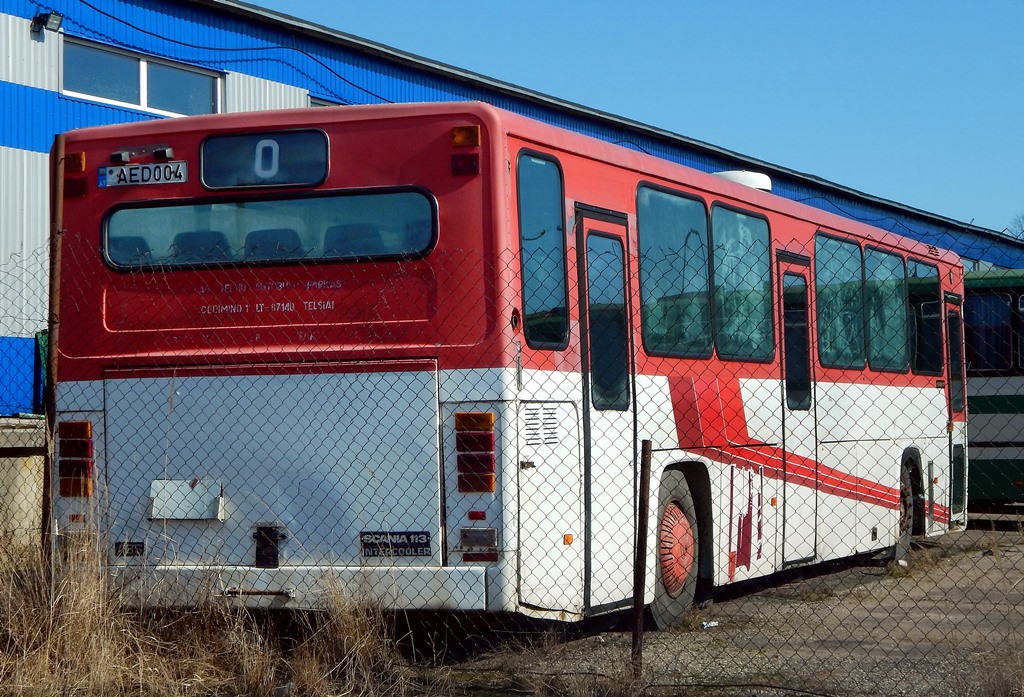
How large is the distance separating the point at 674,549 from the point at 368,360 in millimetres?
2847

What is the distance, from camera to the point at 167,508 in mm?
7754

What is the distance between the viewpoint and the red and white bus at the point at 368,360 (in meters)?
7.22

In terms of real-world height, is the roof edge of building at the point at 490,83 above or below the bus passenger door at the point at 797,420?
above

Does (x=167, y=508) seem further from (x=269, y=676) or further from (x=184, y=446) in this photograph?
(x=269, y=676)

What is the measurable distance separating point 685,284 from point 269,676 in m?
4.20

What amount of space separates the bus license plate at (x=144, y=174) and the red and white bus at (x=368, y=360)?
0.02 m

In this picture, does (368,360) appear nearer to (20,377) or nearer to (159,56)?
(20,377)

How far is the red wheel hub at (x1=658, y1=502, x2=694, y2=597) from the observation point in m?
8.86

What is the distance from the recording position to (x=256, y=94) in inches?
858

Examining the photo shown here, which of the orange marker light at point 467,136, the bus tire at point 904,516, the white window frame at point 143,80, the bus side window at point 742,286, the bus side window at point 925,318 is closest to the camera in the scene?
the orange marker light at point 467,136

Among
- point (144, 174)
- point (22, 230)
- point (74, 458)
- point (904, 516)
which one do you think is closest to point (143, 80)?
point (22, 230)

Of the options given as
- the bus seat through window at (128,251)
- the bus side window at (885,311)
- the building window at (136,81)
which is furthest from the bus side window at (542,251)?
the building window at (136,81)

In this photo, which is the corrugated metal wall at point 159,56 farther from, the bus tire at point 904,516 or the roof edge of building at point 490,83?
the bus tire at point 904,516

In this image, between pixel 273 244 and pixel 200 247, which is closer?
pixel 273 244
